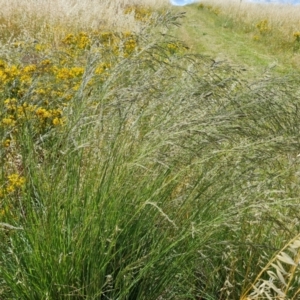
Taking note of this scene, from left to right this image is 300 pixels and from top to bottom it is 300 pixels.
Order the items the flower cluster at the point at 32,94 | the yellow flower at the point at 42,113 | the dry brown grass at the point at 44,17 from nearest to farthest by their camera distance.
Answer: the flower cluster at the point at 32,94
the yellow flower at the point at 42,113
the dry brown grass at the point at 44,17

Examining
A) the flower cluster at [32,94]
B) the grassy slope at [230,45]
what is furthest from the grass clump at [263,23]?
the flower cluster at [32,94]

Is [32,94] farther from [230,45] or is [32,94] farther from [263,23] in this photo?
[263,23]

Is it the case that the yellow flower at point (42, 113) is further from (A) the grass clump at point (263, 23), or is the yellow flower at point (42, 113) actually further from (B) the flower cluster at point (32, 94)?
(A) the grass clump at point (263, 23)

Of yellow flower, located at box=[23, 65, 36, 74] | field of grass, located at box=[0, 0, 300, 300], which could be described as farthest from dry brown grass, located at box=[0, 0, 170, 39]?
field of grass, located at box=[0, 0, 300, 300]

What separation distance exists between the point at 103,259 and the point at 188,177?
0.50 m

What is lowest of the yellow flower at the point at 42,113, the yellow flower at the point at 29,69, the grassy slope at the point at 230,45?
the grassy slope at the point at 230,45

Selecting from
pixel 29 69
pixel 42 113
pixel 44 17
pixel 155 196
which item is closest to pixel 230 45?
pixel 44 17

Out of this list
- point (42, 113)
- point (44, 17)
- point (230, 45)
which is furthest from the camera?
point (230, 45)

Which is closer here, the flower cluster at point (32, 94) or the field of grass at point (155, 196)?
the field of grass at point (155, 196)

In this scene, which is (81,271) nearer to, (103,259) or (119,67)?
(103,259)

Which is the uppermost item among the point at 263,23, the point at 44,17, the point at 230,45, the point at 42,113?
the point at 263,23

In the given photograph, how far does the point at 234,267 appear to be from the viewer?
1.83m

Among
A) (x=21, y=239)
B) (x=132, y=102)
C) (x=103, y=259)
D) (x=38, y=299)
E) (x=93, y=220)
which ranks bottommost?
(x=38, y=299)

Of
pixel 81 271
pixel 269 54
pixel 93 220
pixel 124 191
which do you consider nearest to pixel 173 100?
pixel 124 191
